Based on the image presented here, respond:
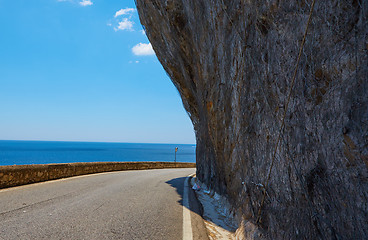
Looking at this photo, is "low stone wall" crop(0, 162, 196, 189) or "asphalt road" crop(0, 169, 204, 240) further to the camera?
"low stone wall" crop(0, 162, 196, 189)

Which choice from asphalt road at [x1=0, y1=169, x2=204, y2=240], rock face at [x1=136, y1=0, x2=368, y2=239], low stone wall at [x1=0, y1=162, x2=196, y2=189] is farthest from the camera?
low stone wall at [x1=0, y1=162, x2=196, y2=189]

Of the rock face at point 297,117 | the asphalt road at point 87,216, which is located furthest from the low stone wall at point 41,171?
the rock face at point 297,117

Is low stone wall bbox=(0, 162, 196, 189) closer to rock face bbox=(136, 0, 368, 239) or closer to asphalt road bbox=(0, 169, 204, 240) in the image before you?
asphalt road bbox=(0, 169, 204, 240)

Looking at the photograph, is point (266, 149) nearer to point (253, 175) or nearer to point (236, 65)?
point (253, 175)

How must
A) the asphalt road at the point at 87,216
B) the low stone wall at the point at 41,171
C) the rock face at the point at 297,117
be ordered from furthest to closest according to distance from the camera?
the low stone wall at the point at 41,171
the asphalt road at the point at 87,216
the rock face at the point at 297,117

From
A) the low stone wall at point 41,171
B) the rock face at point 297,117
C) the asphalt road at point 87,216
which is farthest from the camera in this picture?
the low stone wall at point 41,171

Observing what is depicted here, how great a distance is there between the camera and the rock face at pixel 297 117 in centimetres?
218

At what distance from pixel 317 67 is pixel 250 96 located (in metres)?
2.11

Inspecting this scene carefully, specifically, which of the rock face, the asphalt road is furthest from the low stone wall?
the rock face

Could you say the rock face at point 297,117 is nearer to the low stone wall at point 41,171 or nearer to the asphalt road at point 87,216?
the asphalt road at point 87,216

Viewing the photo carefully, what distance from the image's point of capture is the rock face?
7.14ft

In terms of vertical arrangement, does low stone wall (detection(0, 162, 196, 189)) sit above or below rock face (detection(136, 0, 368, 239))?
below

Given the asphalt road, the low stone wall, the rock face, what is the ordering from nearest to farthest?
the rock face, the asphalt road, the low stone wall

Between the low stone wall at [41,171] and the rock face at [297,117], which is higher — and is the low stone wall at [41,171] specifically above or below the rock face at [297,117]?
below
